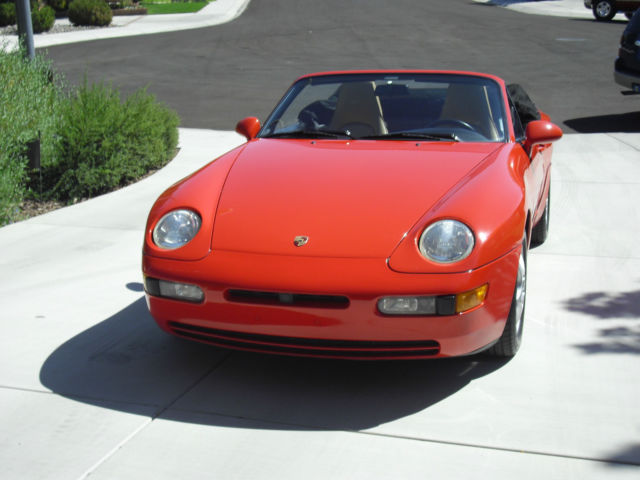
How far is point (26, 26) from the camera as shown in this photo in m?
9.88

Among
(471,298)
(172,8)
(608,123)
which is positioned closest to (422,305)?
(471,298)

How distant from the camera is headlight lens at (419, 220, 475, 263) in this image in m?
3.68

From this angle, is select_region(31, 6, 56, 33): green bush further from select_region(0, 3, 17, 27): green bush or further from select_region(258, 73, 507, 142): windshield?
select_region(258, 73, 507, 142): windshield

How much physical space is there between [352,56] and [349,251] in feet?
63.4

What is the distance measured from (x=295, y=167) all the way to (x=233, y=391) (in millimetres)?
1267

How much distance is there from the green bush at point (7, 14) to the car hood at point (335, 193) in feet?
93.8

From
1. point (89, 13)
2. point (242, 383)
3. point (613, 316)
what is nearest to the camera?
point (242, 383)

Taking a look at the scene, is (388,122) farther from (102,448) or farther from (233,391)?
(102,448)

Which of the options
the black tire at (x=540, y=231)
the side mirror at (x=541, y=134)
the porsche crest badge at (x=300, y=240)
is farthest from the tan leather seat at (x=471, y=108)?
the porsche crest badge at (x=300, y=240)

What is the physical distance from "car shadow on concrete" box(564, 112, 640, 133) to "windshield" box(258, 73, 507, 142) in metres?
6.73

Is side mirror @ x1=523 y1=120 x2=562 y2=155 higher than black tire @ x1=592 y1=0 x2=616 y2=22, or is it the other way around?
side mirror @ x1=523 y1=120 x2=562 y2=155

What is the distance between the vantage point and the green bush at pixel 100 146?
830 cm

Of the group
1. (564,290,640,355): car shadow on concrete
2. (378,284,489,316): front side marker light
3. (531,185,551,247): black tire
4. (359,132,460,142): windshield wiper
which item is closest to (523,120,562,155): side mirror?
(359,132,460,142): windshield wiper

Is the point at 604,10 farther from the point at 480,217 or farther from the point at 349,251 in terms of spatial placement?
the point at 349,251
